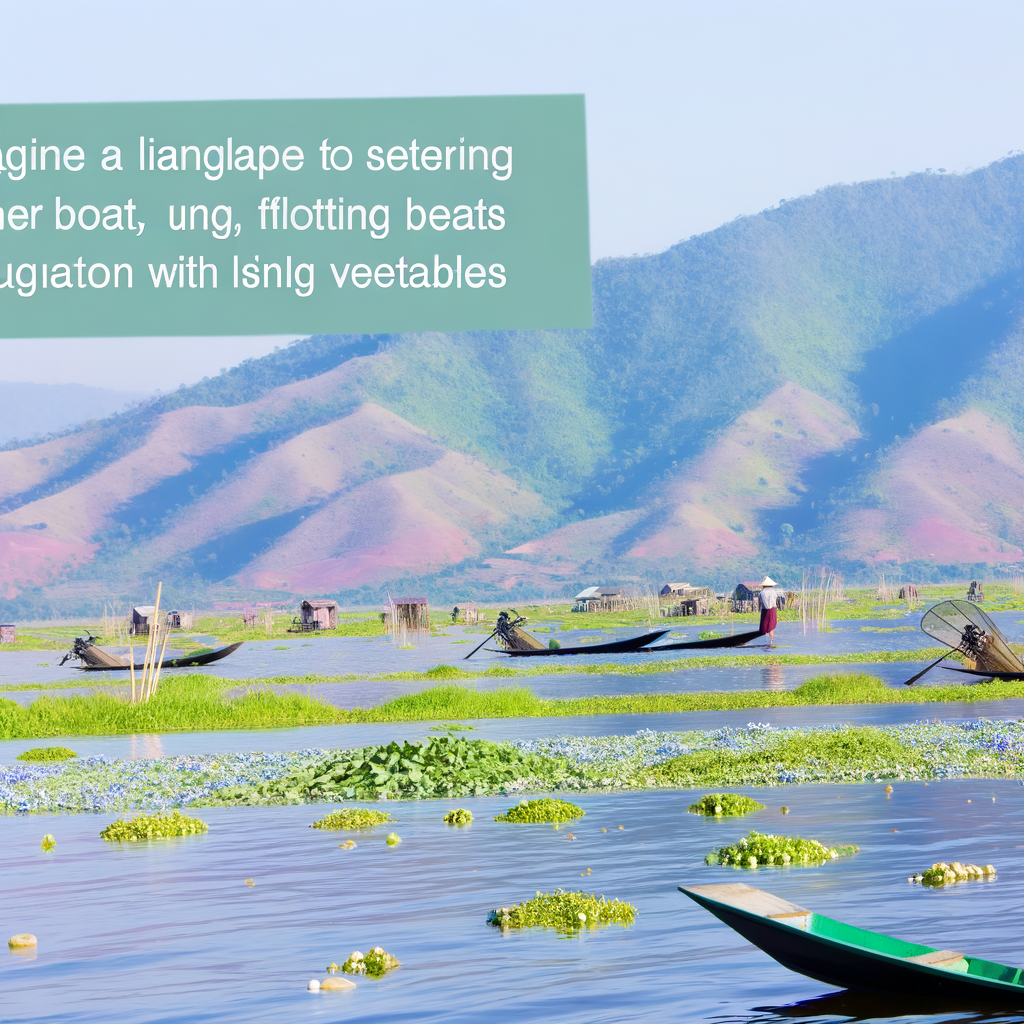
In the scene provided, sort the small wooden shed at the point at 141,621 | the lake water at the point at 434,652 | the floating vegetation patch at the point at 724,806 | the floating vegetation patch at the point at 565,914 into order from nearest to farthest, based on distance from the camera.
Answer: the floating vegetation patch at the point at 565,914, the floating vegetation patch at the point at 724,806, the lake water at the point at 434,652, the small wooden shed at the point at 141,621

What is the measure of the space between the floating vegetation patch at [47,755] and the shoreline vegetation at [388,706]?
7.73 meters

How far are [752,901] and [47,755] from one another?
31.0 metres

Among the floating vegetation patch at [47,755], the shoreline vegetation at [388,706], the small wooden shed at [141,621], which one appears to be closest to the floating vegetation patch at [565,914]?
the floating vegetation patch at [47,755]

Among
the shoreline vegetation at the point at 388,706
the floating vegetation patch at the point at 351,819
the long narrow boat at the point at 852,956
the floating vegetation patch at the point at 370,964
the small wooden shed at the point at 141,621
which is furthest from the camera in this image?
the small wooden shed at the point at 141,621

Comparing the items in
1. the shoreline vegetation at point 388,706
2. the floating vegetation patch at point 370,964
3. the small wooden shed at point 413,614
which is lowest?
the floating vegetation patch at point 370,964

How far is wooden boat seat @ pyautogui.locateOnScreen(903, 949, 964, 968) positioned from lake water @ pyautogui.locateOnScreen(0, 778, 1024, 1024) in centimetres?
48

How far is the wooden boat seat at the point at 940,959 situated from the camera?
1223cm

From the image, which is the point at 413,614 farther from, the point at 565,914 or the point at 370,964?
the point at 370,964

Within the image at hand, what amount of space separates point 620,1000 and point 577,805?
13523mm

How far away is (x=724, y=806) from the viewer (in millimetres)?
24703

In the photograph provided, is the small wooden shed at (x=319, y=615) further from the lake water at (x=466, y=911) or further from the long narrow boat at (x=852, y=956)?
the long narrow boat at (x=852, y=956)

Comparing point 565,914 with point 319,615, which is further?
point 319,615

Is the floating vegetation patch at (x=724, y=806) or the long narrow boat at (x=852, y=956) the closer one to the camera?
the long narrow boat at (x=852, y=956)

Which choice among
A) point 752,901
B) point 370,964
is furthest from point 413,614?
point 752,901
